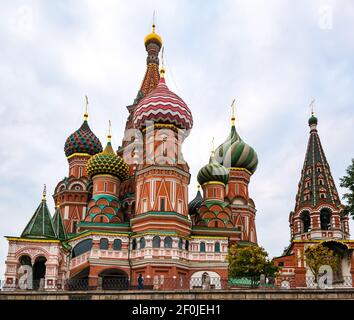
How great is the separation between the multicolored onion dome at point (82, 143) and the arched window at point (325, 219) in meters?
22.4

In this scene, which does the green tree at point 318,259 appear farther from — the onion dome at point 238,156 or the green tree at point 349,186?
the onion dome at point 238,156

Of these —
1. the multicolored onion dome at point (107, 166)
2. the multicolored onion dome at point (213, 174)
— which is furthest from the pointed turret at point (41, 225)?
the multicolored onion dome at point (213, 174)

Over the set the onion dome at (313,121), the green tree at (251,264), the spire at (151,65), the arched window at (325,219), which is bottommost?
the green tree at (251,264)

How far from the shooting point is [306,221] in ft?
159

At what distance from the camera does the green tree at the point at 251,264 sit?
113ft

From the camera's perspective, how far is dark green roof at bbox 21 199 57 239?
35062 mm

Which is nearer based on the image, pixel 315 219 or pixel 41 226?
pixel 41 226

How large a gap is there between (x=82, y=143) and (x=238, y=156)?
1557 centimetres

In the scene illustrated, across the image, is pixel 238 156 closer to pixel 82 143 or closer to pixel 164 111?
pixel 164 111

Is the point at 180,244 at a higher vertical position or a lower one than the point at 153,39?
lower

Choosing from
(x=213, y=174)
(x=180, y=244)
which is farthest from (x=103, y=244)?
(x=213, y=174)

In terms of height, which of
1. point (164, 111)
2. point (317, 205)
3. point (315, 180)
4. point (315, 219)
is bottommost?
point (315, 219)

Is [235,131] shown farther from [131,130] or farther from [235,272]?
[235,272]
